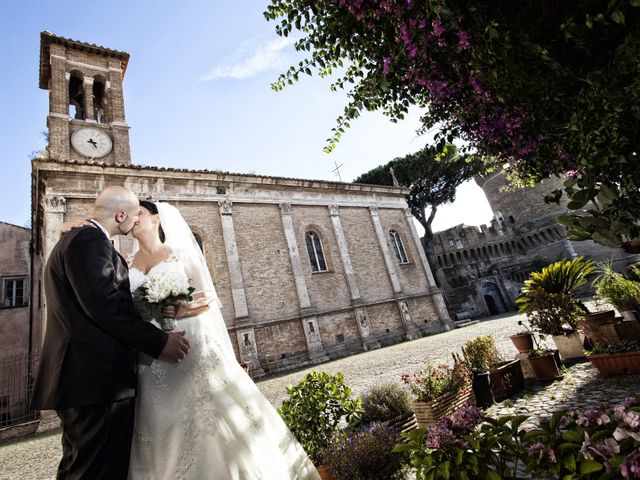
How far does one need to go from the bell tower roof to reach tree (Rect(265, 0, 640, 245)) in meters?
17.9

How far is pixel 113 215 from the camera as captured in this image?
230 cm

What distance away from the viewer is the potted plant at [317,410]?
10.5 feet

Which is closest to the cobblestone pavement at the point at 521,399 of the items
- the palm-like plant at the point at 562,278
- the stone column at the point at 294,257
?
the palm-like plant at the point at 562,278

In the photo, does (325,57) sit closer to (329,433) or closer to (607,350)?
(329,433)

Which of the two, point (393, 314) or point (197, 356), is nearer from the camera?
point (197, 356)

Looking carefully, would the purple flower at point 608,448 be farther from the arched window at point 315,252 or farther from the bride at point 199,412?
the arched window at point 315,252

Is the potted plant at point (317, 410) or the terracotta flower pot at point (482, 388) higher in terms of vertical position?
the potted plant at point (317, 410)

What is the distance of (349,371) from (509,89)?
9119mm

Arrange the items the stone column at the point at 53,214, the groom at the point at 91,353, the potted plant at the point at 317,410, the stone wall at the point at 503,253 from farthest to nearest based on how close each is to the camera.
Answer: the stone wall at the point at 503,253 → the stone column at the point at 53,214 → the potted plant at the point at 317,410 → the groom at the point at 91,353

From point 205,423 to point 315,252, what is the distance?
1449cm

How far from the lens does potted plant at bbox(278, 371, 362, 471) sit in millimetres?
3197

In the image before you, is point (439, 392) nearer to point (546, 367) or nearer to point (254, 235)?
point (546, 367)

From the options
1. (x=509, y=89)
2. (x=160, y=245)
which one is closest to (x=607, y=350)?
(x=509, y=89)

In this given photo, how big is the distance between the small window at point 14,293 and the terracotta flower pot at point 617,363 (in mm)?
20935
